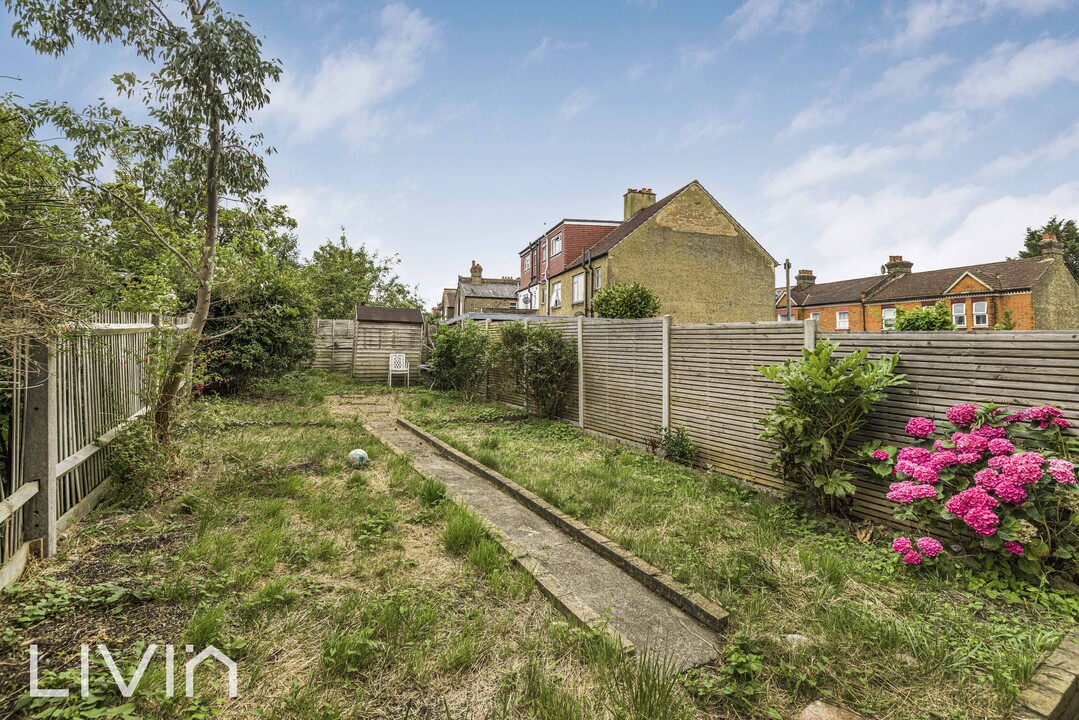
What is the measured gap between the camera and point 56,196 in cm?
382

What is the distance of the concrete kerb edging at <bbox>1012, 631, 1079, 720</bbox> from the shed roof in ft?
53.4

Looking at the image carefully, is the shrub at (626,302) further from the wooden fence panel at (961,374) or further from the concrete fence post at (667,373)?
the wooden fence panel at (961,374)

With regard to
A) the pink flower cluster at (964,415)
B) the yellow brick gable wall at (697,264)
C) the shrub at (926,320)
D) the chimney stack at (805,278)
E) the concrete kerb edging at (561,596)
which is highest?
the chimney stack at (805,278)

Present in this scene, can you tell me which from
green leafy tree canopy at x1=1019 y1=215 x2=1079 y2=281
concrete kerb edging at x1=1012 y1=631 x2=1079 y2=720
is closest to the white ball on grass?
concrete kerb edging at x1=1012 y1=631 x2=1079 y2=720

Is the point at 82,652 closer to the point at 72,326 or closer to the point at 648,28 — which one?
the point at 72,326

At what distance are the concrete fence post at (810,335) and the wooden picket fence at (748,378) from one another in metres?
0.02

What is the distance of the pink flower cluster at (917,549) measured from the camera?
3.19 metres

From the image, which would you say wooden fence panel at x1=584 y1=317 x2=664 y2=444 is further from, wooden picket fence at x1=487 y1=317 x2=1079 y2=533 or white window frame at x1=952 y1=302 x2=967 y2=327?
white window frame at x1=952 y1=302 x2=967 y2=327

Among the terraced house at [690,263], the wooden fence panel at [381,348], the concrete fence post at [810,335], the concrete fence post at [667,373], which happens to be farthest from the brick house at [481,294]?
the concrete fence post at [810,335]

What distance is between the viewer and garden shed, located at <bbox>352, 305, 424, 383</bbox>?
16.0m

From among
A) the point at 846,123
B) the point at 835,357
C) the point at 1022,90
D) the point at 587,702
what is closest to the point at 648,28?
the point at 846,123

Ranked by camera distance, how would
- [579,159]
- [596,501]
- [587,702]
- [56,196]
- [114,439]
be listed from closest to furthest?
[587,702], [56,196], [114,439], [596,501], [579,159]

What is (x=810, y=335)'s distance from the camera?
479 centimetres

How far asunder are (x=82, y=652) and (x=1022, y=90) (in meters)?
15.7
